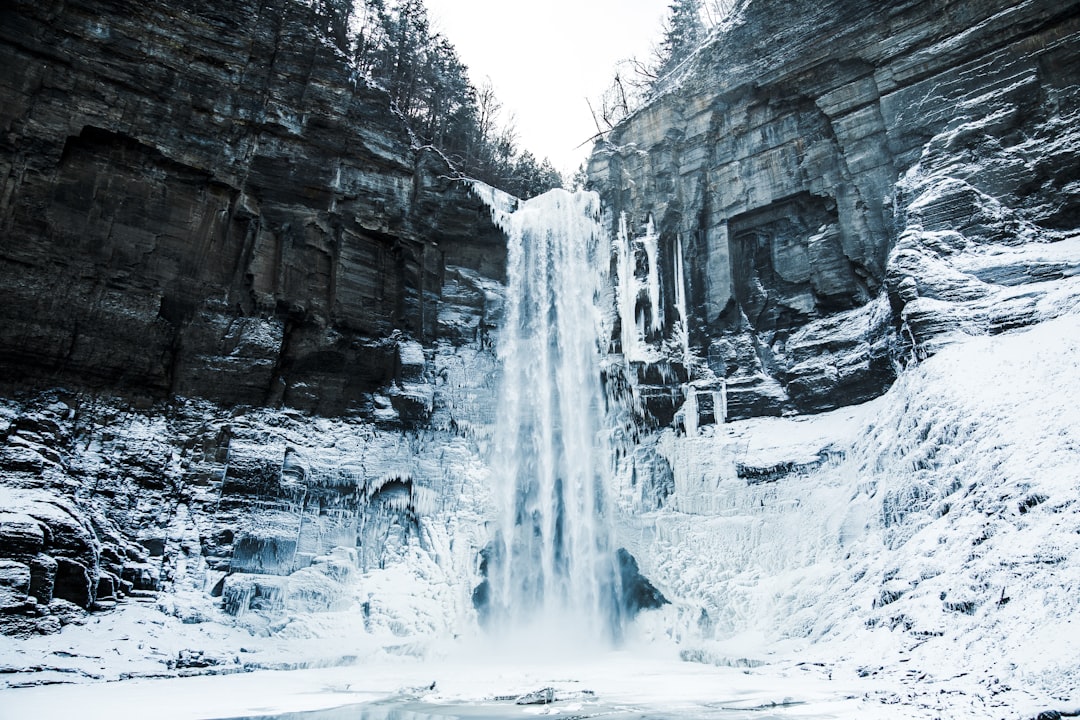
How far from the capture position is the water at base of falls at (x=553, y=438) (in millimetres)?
19125

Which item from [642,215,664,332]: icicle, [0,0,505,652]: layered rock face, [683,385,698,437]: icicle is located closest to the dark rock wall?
[0,0,505,652]: layered rock face

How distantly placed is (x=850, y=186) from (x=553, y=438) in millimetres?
11214

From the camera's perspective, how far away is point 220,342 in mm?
17781

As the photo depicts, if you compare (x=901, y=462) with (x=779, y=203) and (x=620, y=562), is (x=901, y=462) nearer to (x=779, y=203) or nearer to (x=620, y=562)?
(x=620, y=562)

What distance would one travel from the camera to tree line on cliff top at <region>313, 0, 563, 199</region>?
27.3 meters

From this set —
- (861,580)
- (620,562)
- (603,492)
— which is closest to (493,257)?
(603,492)

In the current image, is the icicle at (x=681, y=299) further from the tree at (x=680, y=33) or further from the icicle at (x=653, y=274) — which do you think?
the tree at (x=680, y=33)

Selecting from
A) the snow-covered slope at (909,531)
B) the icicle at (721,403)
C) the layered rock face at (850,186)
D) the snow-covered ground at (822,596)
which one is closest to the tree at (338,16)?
the layered rock face at (850,186)

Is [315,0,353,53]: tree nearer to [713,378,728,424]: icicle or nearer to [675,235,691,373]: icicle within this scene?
[675,235,691,373]: icicle

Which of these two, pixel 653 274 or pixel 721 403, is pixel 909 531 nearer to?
pixel 721 403

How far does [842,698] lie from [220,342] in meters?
15.9

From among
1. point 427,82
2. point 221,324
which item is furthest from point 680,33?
point 221,324

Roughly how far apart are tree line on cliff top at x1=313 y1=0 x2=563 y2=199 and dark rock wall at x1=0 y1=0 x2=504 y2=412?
652 cm

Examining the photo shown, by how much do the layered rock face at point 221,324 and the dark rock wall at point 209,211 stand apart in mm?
57
